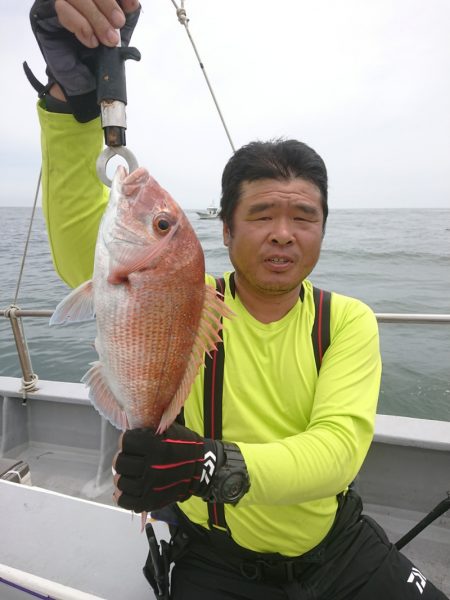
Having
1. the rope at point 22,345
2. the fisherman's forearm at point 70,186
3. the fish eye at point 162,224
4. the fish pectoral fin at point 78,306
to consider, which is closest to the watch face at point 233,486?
the fish pectoral fin at point 78,306

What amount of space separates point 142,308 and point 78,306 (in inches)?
9.2

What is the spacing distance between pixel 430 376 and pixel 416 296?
652cm

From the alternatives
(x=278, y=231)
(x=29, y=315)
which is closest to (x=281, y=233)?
(x=278, y=231)

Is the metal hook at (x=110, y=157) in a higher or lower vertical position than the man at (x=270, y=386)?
higher

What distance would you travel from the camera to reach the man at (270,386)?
1723 mm

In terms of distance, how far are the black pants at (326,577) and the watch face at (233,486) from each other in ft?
2.02

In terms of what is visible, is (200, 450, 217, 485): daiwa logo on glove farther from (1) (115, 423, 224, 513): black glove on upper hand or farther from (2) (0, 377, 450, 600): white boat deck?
(2) (0, 377, 450, 600): white boat deck

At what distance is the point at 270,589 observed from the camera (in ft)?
5.69

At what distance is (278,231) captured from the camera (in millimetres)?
1744

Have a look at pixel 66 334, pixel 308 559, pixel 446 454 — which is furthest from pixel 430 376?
pixel 66 334

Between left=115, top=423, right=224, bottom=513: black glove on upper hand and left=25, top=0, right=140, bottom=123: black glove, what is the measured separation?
1265mm

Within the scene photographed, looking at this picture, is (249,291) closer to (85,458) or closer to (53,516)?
(53,516)

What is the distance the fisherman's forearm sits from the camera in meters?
1.72

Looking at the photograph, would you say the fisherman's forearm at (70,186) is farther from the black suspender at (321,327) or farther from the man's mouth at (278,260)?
the black suspender at (321,327)
